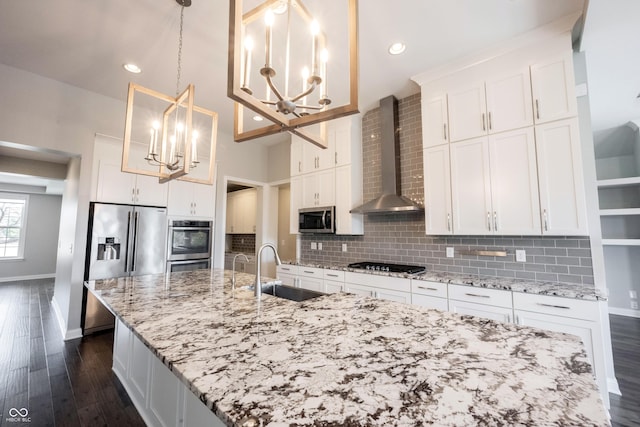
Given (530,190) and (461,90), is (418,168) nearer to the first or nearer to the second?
(461,90)

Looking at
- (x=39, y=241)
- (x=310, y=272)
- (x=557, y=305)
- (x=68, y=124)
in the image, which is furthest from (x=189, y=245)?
(x=39, y=241)

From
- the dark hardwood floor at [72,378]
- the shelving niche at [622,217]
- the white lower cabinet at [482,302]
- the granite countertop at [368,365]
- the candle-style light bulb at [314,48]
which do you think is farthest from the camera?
the shelving niche at [622,217]

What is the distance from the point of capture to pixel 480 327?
117cm

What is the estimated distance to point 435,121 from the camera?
294cm

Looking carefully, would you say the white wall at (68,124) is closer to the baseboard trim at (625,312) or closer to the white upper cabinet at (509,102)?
the white upper cabinet at (509,102)

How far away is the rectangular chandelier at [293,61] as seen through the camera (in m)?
1.10

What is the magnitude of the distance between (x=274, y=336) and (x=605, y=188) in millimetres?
6440

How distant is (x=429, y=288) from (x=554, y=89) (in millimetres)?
2056

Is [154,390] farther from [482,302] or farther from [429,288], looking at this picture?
[482,302]

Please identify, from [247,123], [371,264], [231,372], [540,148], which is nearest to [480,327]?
[231,372]

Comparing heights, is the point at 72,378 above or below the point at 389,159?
below

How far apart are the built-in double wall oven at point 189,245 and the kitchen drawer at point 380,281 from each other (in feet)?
7.80

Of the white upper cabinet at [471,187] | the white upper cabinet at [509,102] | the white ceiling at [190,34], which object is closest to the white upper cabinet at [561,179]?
the white upper cabinet at [509,102]

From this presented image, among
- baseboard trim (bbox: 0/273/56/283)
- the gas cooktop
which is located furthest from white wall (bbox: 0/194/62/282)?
the gas cooktop
